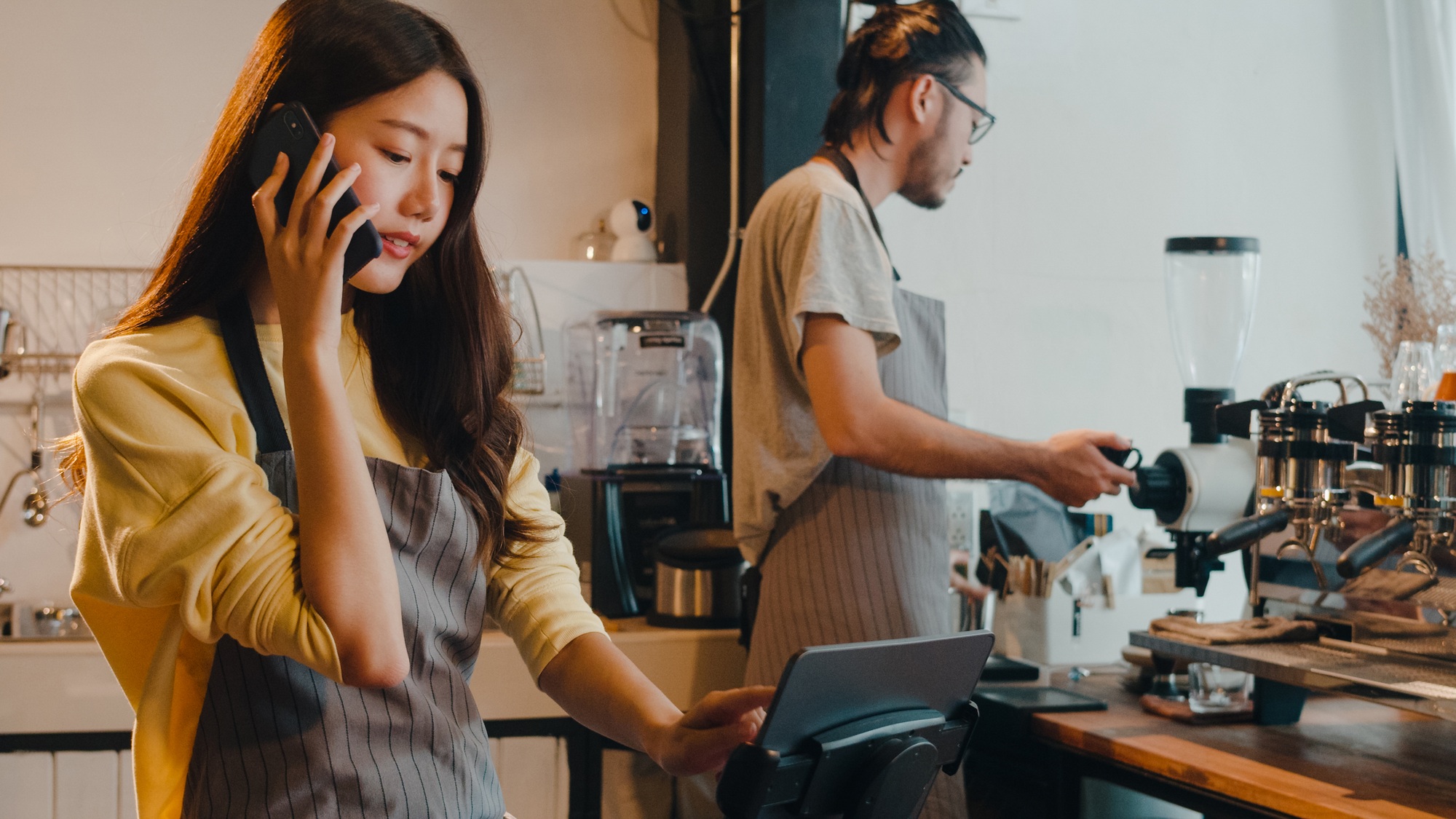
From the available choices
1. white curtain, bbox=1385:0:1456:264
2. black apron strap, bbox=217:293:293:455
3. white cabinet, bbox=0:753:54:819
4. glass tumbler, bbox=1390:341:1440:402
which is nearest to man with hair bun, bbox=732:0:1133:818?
glass tumbler, bbox=1390:341:1440:402

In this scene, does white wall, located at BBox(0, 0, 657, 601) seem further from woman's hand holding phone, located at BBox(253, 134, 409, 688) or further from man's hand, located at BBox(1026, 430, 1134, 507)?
woman's hand holding phone, located at BBox(253, 134, 409, 688)

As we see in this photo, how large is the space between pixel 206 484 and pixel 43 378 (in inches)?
78.9

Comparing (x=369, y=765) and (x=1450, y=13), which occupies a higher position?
(x=1450, y=13)

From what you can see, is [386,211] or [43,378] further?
[43,378]

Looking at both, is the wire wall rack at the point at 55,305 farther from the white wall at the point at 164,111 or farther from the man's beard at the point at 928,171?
the man's beard at the point at 928,171

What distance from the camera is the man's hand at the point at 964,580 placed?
2.12 metres

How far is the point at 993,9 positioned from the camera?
2.80 m

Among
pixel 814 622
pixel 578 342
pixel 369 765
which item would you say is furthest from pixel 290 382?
pixel 578 342

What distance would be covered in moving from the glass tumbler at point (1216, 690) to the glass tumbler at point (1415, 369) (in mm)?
461

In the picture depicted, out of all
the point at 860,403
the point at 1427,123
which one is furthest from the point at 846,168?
the point at 1427,123

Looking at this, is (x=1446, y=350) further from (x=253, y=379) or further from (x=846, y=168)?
(x=253, y=379)

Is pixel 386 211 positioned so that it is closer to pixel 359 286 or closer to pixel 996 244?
pixel 359 286

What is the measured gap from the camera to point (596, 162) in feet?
9.29

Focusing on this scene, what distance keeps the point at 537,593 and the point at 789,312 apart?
2.00 feet
